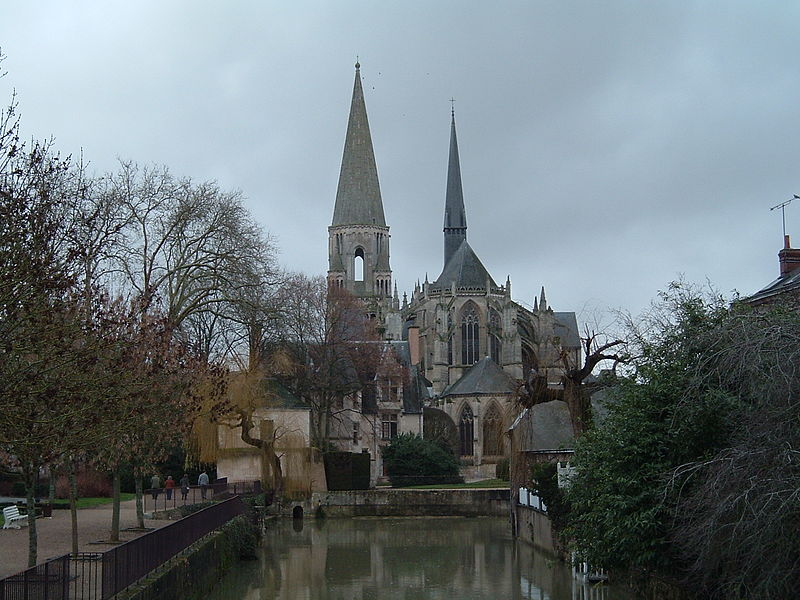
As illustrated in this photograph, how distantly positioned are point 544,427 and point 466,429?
33405 millimetres

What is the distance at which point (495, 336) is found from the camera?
3036 inches

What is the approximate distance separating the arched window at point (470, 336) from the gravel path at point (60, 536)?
47.7 meters

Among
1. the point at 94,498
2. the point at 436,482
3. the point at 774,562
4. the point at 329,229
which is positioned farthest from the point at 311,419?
the point at 329,229

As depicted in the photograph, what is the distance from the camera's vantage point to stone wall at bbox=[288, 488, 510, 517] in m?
44.6

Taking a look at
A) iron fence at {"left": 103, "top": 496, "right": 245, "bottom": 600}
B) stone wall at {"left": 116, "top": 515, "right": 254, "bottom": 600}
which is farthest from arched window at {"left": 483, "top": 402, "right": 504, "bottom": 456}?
iron fence at {"left": 103, "top": 496, "right": 245, "bottom": 600}

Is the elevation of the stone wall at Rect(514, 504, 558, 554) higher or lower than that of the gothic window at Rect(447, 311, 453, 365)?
lower

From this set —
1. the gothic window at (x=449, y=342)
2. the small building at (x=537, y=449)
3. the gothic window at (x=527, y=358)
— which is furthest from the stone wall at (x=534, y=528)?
the gothic window at (x=527, y=358)

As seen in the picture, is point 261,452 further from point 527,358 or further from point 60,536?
point 527,358

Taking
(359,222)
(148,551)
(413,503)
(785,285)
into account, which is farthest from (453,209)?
(148,551)

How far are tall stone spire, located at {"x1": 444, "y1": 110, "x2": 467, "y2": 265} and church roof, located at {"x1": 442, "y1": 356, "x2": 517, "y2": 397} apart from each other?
27.7m

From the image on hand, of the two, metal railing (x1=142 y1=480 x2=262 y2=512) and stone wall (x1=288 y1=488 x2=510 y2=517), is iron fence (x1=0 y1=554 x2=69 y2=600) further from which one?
stone wall (x1=288 y1=488 x2=510 y2=517)

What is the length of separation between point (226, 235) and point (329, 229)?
7013 centimetres

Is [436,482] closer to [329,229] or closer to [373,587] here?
[373,587]

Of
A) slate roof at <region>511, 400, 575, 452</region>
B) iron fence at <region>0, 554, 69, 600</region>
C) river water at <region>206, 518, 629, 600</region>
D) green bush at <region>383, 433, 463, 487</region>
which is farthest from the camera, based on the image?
green bush at <region>383, 433, 463, 487</region>
